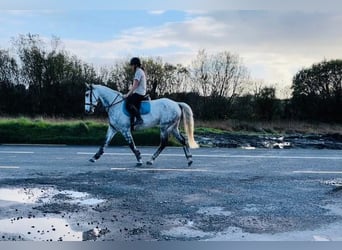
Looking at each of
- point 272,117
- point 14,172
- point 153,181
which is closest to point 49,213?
point 153,181

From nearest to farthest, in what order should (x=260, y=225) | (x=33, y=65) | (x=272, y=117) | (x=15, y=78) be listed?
(x=260, y=225), (x=33, y=65), (x=15, y=78), (x=272, y=117)

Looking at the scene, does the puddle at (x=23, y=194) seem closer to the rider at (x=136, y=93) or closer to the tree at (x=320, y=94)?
the rider at (x=136, y=93)

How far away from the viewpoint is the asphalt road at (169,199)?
3.28 meters

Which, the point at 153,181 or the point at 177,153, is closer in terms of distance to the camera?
the point at 153,181

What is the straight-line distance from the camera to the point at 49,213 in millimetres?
3867

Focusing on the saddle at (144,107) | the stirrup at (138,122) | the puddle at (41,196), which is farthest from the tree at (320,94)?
the puddle at (41,196)

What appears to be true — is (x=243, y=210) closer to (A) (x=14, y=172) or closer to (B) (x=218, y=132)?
(A) (x=14, y=172)

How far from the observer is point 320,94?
1382 cm

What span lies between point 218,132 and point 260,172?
24.6ft

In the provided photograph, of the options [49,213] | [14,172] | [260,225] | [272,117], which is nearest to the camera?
[260,225]

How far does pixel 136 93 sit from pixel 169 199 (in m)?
3.08

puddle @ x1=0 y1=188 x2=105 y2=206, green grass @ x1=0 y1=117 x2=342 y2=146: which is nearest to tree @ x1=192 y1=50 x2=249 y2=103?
green grass @ x1=0 y1=117 x2=342 y2=146

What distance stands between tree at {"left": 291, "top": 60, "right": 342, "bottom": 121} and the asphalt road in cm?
415

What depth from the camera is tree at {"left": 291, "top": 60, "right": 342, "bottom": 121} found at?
12308mm
